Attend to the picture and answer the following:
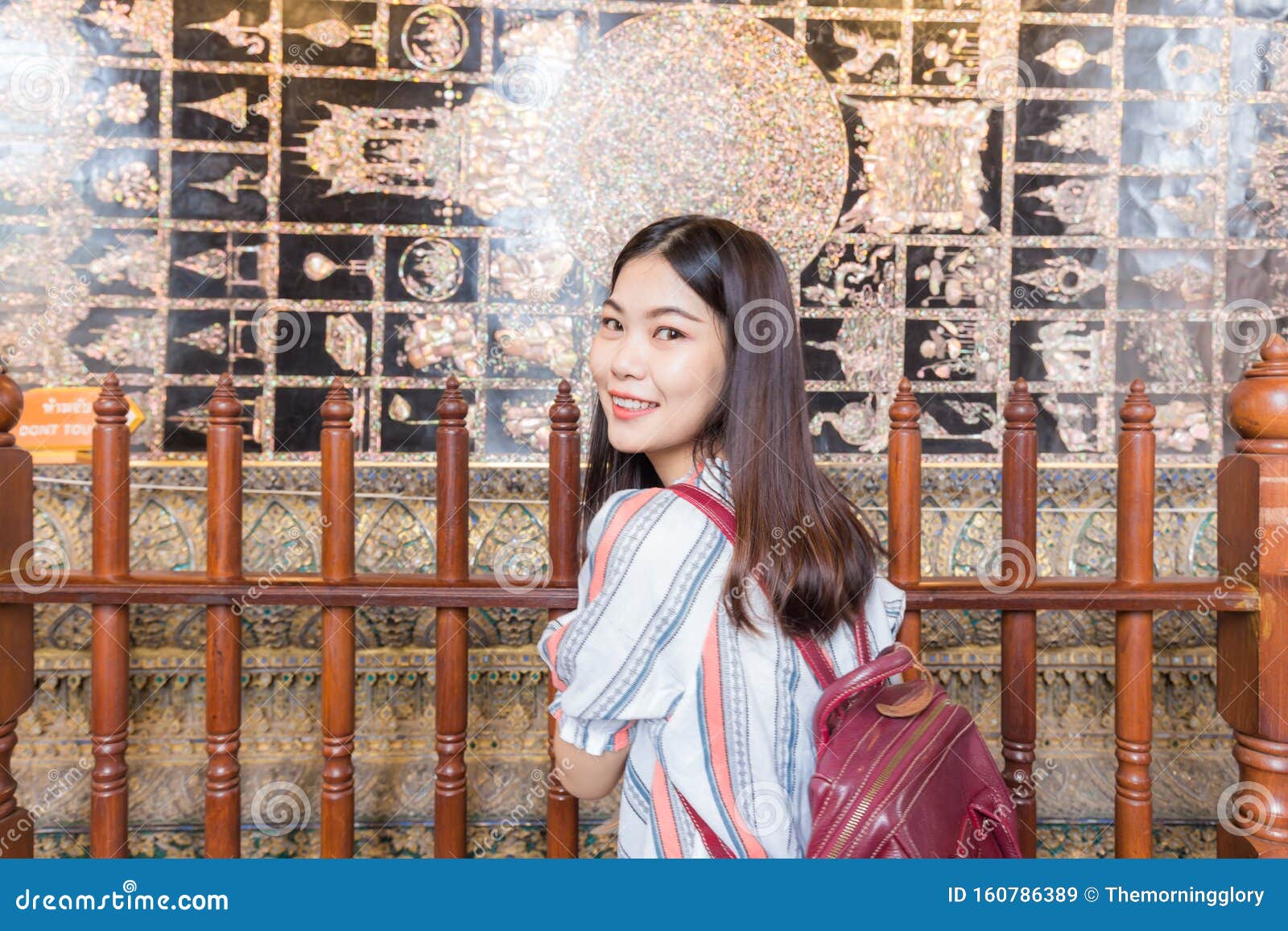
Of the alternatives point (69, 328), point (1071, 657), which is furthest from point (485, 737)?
point (69, 328)

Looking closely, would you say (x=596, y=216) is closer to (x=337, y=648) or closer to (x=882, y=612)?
(x=337, y=648)

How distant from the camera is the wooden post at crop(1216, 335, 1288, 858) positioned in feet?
5.28

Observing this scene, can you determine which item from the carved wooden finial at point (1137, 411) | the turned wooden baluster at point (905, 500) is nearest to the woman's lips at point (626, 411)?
the turned wooden baluster at point (905, 500)

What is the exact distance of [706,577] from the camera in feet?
3.81

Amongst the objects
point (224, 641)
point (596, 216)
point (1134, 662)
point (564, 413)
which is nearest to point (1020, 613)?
point (1134, 662)

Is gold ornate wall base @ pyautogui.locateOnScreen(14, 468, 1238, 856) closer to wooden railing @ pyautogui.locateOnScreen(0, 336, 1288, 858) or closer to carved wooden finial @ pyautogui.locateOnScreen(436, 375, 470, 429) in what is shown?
wooden railing @ pyautogui.locateOnScreen(0, 336, 1288, 858)

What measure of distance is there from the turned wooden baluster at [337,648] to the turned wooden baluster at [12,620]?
0.55 meters

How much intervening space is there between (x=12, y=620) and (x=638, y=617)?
1.33 metres

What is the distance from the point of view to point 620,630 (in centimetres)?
113

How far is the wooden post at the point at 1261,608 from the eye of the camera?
161cm

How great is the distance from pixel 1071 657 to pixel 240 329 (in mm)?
3409

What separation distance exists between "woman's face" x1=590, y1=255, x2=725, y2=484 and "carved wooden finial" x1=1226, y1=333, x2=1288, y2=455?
3.36ft

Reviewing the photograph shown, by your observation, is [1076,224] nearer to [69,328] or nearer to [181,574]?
[181,574]

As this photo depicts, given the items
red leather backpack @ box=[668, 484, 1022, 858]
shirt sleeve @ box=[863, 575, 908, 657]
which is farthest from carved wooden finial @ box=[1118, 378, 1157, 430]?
red leather backpack @ box=[668, 484, 1022, 858]
